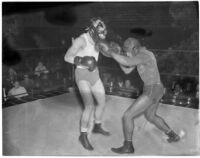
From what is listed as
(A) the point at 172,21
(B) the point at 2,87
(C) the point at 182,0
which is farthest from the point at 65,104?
(C) the point at 182,0

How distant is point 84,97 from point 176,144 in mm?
734

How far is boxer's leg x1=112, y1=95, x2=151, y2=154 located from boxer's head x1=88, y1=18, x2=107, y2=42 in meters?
0.50

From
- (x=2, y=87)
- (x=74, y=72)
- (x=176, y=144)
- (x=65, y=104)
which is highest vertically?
(x=74, y=72)

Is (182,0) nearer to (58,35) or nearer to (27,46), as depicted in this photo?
(58,35)

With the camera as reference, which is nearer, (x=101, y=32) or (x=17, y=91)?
(x=101, y=32)

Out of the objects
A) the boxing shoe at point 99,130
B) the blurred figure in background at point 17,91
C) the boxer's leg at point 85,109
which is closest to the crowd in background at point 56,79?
the blurred figure in background at point 17,91

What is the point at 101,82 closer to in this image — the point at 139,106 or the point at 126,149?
the point at 139,106

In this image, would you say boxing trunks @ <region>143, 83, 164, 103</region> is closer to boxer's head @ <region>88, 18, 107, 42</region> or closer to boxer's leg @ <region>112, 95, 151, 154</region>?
boxer's leg @ <region>112, 95, 151, 154</region>

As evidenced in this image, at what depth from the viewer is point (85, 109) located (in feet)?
5.66

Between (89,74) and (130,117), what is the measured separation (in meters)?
0.41

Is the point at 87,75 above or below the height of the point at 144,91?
above

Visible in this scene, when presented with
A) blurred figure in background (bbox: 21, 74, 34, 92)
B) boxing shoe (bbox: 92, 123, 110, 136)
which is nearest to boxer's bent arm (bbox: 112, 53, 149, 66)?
boxing shoe (bbox: 92, 123, 110, 136)

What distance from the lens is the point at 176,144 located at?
1.73 metres

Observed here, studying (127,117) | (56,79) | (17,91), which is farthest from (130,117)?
(17,91)
